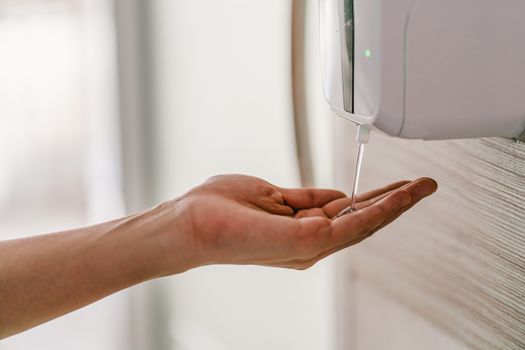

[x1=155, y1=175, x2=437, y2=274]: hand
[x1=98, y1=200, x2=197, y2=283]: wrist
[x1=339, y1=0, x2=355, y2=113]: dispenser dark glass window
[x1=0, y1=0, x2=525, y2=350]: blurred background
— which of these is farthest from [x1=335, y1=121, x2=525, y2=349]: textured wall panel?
[x1=98, y1=200, x2=197, y2=283]: wrist

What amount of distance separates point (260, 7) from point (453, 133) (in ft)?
2.45

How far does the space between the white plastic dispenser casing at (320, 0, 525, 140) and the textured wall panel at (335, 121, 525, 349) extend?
0.15 metres

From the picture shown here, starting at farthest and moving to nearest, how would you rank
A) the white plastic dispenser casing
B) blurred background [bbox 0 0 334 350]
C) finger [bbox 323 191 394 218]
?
blurred background [bbox 0 0 334 350]
finger [bbox 323 191 394 218]
the white plastic dispenser casing

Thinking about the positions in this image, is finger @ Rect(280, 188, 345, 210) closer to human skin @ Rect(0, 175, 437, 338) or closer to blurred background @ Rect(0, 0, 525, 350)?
human skin @ Rect(0, 175, 437, 338)

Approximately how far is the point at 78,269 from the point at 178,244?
12 cm

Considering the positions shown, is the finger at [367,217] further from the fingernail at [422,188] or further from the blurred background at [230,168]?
the blurred background at [230,168]

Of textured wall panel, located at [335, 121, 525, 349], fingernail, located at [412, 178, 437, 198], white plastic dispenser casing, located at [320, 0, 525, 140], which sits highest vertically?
white plastic dispenser casing, located at [320, 0, 525, 140]

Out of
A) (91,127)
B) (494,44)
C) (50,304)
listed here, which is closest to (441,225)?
(494,44)

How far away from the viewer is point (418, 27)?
0.63 metres

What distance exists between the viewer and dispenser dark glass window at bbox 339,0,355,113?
26.7 inches

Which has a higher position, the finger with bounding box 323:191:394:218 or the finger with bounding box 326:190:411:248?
the finger with bounding box 326:190:411:248

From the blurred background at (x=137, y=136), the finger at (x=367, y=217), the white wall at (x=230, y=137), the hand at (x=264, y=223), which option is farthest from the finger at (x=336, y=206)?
the blurred background at (x=137, y=136)

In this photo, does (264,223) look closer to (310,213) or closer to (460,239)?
(310,213)

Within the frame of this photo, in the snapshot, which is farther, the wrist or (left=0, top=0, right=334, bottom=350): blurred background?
(left=0, top=0, right=334, bottom=350): blurred background
